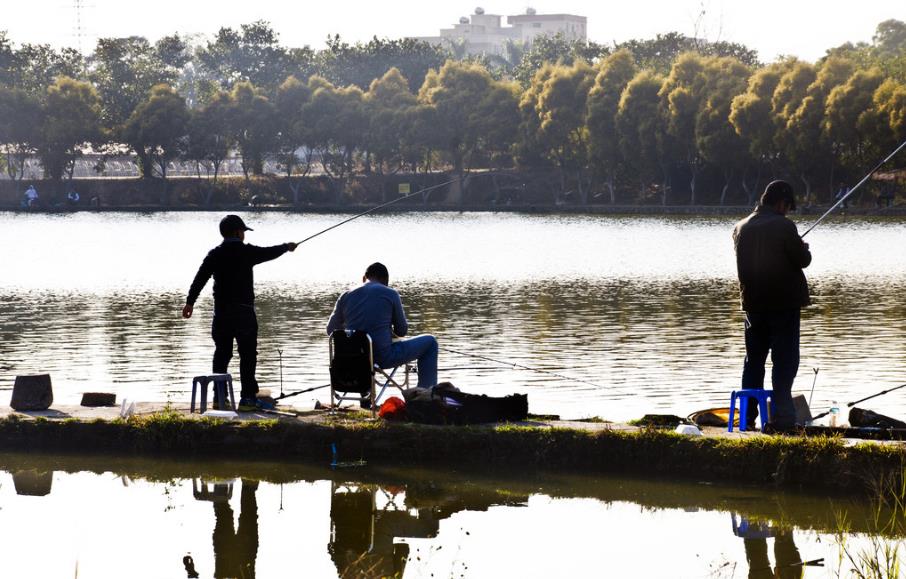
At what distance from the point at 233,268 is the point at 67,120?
84.5m

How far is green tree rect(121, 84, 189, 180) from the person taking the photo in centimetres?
9131

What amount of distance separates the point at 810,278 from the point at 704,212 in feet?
129

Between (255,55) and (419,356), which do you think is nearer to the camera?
(419,356)

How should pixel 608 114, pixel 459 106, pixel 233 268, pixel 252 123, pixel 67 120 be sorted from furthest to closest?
1. pixel 252 123
2. pixel 67 120
3. pixel 459 106
4. pixel 608 114
5. pixel 233 268

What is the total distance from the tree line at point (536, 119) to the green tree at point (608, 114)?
0.30 ft

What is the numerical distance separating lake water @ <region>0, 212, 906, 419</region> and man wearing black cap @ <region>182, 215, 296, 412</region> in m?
1.41

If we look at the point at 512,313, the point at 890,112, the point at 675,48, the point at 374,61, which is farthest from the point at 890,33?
the point at 512,313

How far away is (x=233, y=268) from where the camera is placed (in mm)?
10992

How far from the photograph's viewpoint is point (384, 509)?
353 inches

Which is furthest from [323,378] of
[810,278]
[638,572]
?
[810,278]

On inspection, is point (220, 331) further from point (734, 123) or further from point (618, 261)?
point (734, 123)

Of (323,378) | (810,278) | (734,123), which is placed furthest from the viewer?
(734,123)

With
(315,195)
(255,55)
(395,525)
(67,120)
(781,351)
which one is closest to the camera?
(395,525)

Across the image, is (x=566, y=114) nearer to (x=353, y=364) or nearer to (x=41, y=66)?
(x=41, y=66)
